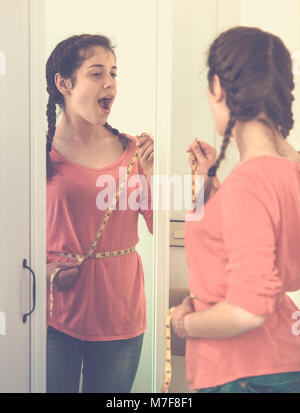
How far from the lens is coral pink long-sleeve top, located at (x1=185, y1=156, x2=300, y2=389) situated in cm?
132

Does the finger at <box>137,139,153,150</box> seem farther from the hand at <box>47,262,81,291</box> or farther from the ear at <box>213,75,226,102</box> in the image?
the hand at <box>47,262,81,291</box>

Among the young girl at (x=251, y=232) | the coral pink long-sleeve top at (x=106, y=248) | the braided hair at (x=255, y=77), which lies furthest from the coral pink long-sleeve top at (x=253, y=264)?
the coral pink long-sleeve top at (x=106, y=248)

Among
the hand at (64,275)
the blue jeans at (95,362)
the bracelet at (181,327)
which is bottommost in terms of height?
the blue jeans at (95,362)

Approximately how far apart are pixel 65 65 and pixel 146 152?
0.41 meters

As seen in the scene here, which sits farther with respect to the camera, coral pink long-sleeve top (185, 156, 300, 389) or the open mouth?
the open mouth

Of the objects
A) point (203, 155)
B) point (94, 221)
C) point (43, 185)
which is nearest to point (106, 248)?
point (94, 221)

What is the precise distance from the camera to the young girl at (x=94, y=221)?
158cm

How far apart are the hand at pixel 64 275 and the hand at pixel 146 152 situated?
41 cm

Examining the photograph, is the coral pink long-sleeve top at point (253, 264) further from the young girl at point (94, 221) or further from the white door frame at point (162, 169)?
the young girl at point (94, 221)

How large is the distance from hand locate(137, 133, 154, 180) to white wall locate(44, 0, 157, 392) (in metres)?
0.03

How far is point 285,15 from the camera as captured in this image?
56.1 inches

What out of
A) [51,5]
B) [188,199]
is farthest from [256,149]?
[51,5]

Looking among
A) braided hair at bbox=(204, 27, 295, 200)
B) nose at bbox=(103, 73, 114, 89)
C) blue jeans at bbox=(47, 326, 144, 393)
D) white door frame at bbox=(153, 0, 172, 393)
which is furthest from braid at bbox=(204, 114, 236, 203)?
blue jeans at bbox=(47, 326, 144, 393)

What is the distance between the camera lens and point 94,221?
1.58 metres
